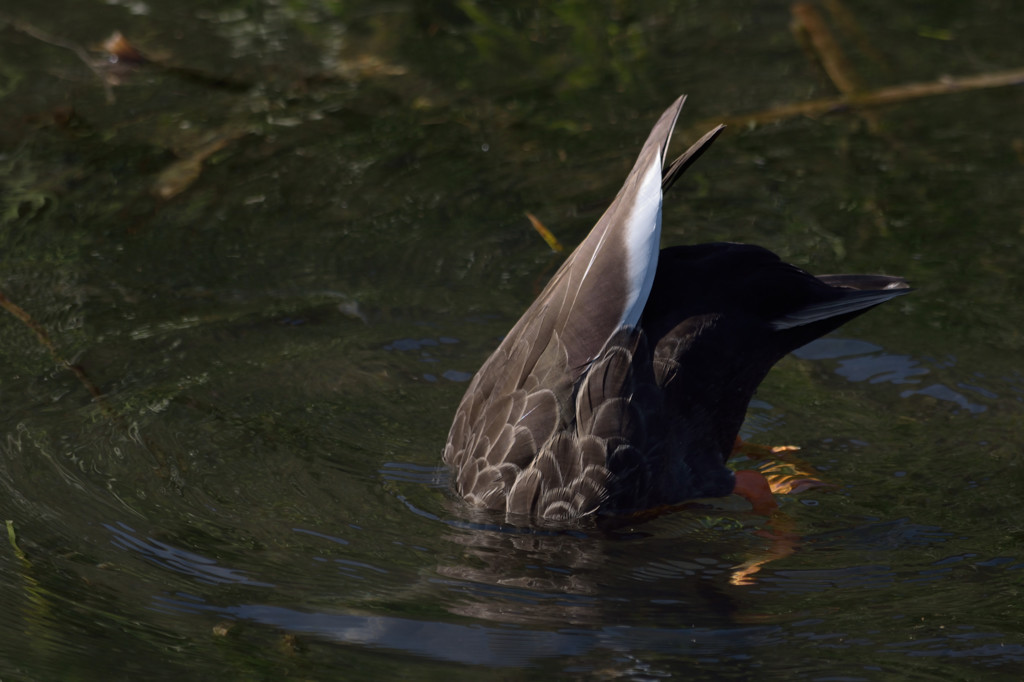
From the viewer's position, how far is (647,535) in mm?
4570

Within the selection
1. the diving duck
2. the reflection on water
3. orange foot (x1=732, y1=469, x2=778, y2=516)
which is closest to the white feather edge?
the diving duck

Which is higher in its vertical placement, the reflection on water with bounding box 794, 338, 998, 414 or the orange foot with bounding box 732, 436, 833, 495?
the reflection on water with bounding box 794, 338, 998, 414

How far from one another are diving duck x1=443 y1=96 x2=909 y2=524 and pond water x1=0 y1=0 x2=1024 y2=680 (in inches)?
6.7

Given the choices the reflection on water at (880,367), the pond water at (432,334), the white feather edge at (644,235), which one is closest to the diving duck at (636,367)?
the white feather edge at (644,235)

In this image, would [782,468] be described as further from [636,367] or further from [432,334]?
[432,334]

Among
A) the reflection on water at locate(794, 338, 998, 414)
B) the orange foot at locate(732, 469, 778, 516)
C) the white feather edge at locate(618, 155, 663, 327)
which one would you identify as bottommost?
the orange foot at locate(732, 469, 778, 516)

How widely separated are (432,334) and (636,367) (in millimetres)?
1458

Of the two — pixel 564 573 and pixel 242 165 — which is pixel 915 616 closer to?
pixel 564 573

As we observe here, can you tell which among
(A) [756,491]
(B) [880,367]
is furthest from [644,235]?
(B) [880,367]

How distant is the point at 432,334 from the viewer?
18.7ft

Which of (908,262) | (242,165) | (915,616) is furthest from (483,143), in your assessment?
(915,616)

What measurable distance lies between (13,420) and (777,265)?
2.86m

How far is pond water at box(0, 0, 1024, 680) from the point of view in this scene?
3.98m

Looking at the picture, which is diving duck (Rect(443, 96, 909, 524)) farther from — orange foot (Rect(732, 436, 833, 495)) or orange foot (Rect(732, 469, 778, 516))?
orange foot (Rect(732, 436, 833, 495))
